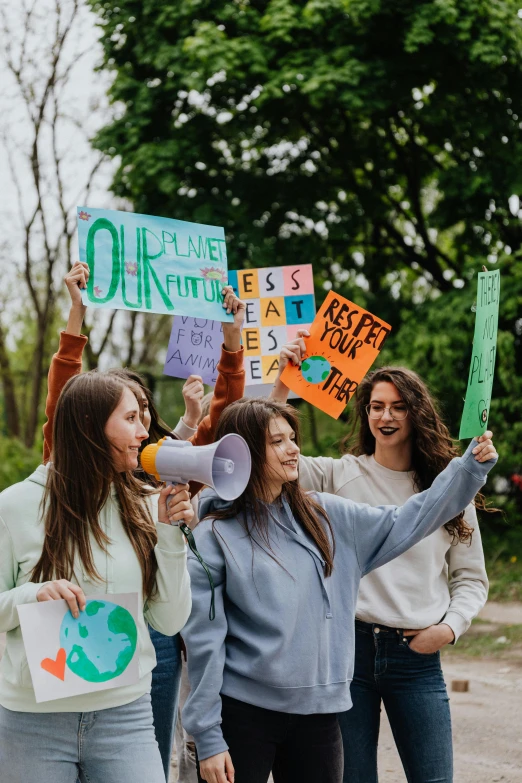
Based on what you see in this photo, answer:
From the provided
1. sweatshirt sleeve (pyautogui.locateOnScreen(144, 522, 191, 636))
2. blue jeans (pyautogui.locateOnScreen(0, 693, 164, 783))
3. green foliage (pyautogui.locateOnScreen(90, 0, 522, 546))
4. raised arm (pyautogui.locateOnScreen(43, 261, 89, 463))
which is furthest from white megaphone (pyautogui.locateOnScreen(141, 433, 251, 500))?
green foliage (pyautogui.locateOnScreen(90, 0, 522, 546))

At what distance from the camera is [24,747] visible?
2.41 m

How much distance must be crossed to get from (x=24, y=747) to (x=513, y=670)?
18.6 feet

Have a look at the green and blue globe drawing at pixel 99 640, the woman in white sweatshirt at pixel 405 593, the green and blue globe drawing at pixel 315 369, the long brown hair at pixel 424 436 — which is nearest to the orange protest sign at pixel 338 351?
the green and blue globe drawing at pixel 315 369

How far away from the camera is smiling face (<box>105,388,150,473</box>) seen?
2.61m

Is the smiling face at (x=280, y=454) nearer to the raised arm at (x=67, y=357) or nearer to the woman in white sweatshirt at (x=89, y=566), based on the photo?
the woman in white sweatshirt at (x=89, y=566)

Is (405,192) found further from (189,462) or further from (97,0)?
(189,462)

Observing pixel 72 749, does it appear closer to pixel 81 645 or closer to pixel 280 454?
pixel 81 645

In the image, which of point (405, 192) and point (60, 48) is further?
point (60, 48)

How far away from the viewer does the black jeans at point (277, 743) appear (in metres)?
2.73

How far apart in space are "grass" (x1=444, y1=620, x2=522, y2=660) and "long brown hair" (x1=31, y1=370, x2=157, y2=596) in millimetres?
5884

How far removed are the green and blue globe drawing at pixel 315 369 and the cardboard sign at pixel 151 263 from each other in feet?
1.30

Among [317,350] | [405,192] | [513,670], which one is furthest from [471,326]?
[317,350]

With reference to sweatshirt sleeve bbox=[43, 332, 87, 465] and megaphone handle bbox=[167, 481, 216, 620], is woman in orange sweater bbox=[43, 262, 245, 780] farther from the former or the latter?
megaphone handle bbox=[167, 481, 216, 620]

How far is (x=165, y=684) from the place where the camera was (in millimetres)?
3406
